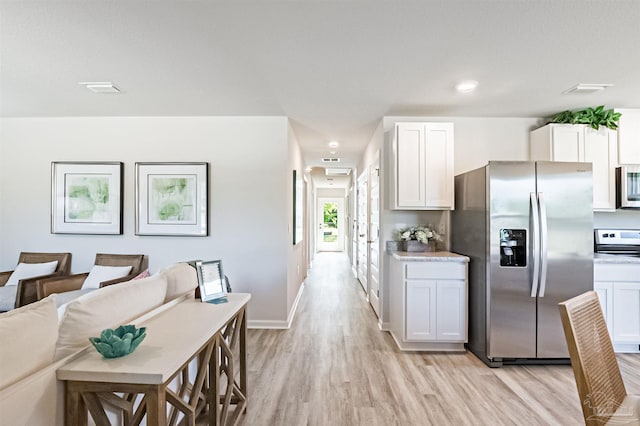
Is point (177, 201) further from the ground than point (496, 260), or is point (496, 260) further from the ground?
point (177, 201)

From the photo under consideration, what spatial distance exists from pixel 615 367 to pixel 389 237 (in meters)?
2.40

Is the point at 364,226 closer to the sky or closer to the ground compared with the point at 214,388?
closer to the sky

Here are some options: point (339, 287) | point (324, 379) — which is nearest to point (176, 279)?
point (324, 379)

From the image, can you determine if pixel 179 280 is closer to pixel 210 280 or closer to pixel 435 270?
Answer: pixel 210 280

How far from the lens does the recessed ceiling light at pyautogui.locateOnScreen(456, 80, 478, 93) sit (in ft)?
8.64

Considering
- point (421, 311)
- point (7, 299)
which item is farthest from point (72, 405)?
point (7, 299)

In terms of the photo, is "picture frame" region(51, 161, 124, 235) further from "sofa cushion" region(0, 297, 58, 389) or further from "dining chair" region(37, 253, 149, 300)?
"sofa cushion" region(0, 297, 58, 389)

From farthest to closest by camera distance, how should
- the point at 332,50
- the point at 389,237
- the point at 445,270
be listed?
the point at 389,237 → the point at 445,270 → the point at 332,50

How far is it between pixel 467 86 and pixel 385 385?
2635mm

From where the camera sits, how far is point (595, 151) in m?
3.21

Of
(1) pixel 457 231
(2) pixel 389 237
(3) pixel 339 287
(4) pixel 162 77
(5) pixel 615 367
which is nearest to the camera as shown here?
(5) pixel 615 367

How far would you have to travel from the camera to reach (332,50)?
7.02ft

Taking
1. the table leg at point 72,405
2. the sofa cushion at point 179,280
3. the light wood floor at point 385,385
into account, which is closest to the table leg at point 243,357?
the light wood floor at point 385,385

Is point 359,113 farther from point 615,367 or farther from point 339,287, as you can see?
point 339,287
